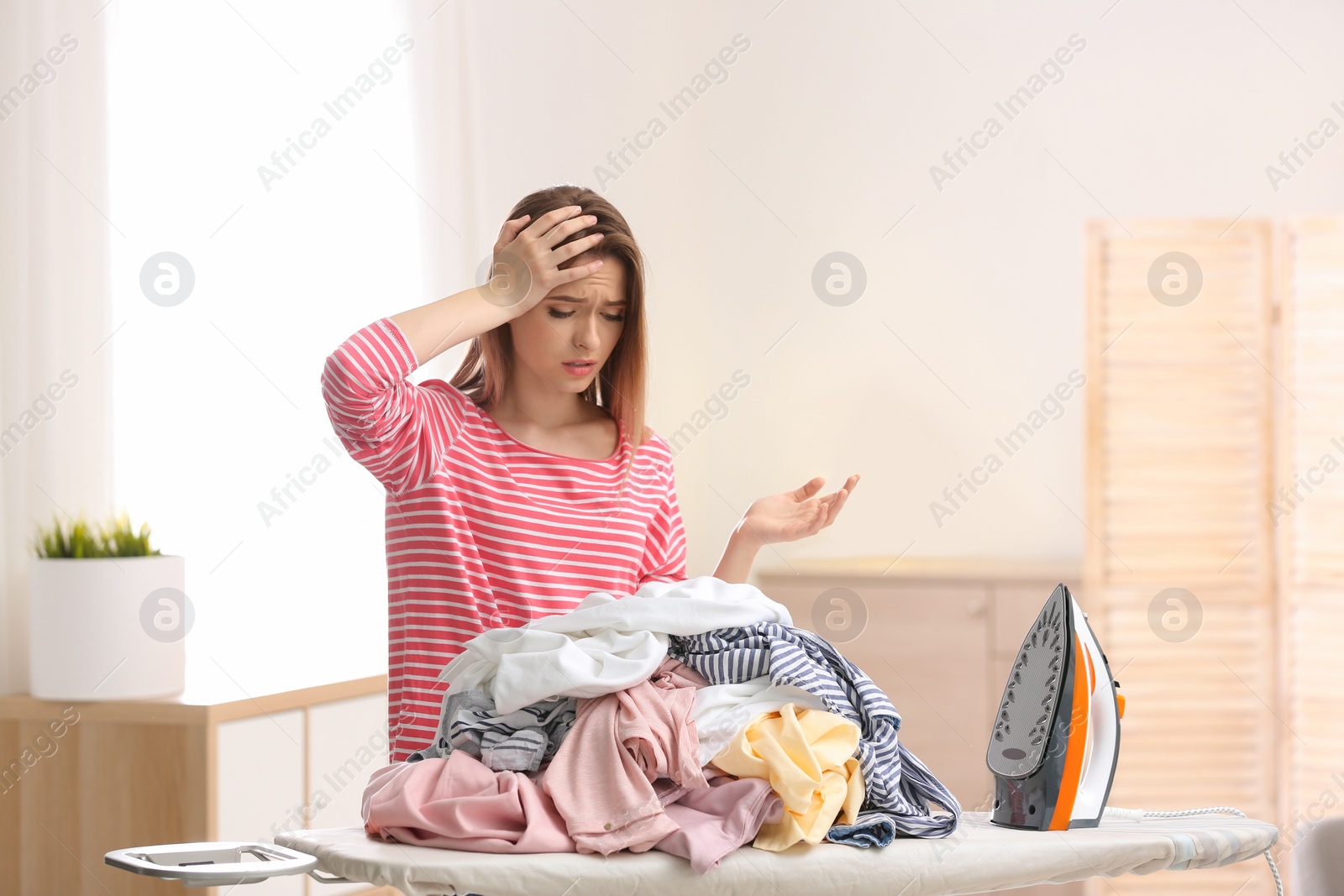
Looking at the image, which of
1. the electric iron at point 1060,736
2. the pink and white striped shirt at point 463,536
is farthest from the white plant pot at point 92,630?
the electric iron at point 1060,736

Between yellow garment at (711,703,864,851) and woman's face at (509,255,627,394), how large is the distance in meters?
0.50

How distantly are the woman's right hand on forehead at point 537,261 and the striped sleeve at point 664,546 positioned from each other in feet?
1.01

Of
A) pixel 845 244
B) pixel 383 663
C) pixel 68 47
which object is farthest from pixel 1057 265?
pixel 68 47

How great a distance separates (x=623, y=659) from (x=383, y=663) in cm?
150

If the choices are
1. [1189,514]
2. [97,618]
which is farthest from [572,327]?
[1189,514]

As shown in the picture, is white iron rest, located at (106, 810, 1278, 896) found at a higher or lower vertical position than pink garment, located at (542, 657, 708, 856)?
lower

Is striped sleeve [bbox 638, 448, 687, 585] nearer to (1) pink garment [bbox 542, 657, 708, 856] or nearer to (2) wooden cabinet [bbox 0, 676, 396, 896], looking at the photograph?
(1) pink garment [bbox 542, 657, 708, 856]

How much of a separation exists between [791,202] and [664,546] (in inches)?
87.4

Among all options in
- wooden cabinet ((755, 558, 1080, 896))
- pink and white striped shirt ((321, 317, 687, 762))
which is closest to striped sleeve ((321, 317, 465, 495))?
pink and white striped shirt ((321, 317, 687, 762))

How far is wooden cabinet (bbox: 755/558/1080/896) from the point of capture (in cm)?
277

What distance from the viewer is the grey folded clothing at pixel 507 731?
0.98 meters

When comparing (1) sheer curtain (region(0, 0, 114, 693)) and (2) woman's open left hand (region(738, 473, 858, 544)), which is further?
(1) sheer curtain (region(0, 0, 114, 693))

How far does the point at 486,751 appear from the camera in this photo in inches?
39.0

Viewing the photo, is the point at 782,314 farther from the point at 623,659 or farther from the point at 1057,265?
the point at 623,659
